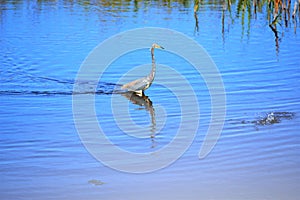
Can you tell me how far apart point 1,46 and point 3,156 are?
7.03 meters

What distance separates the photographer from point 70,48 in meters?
12.8

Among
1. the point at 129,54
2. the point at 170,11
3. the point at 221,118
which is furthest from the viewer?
the point at 170,11

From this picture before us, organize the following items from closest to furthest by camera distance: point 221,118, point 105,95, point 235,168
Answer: point 235,168 → point 221,118 → point 105,95

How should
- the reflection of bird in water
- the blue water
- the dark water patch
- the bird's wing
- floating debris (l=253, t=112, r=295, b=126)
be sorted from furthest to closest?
the bird's wing < the dark water patch < the reflection of bird in water < floating debris (l=253, t=112, r=295, b=126) < the blue water

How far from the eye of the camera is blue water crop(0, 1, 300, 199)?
565cm

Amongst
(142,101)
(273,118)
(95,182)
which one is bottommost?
(142,101)

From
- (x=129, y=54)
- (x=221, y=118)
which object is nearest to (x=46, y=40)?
(x=129, y=54)

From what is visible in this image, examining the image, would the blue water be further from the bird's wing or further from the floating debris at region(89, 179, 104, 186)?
the bird's wing

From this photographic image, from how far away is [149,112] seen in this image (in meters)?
8.59

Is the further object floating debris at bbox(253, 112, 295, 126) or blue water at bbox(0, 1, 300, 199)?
floating debris at bbox(253, 112, 295, 126)

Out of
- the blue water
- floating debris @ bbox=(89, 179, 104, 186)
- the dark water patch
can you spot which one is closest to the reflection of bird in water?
the blue water

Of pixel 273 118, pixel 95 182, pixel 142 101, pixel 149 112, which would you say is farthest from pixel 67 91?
pixel 95 182

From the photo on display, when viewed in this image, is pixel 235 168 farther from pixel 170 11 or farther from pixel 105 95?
pixel 170 11

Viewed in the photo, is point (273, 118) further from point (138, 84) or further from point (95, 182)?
point (95, 182)
